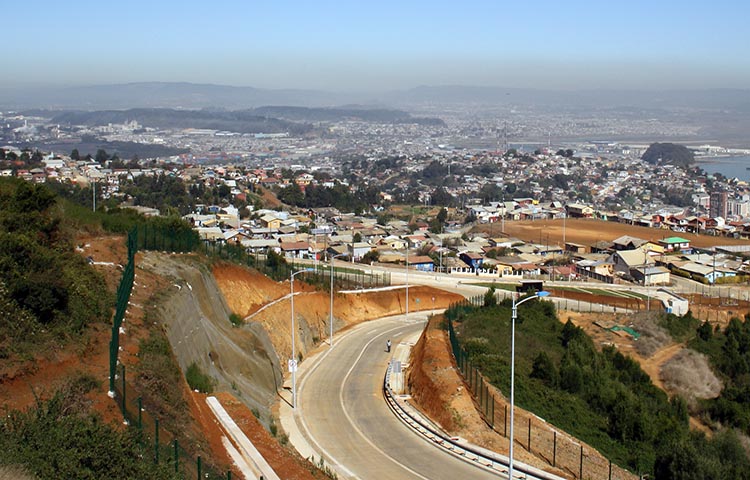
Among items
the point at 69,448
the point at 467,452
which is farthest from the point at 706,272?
the point at 69,448

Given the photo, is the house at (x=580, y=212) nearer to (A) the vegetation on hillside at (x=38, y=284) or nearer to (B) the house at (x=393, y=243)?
(B) the house at (x=393, y=243)

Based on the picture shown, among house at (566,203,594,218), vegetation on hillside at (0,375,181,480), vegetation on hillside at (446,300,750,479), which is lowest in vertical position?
house at (566,203,594,218)

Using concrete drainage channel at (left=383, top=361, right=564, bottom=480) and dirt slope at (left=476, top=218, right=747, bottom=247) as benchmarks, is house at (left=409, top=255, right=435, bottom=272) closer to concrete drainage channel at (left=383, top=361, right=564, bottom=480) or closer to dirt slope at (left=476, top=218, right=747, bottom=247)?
dirt slope at (left=476, top=218, right=747, bottom=247)

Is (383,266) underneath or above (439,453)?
underneath

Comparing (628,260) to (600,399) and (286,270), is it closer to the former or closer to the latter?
(286,270)

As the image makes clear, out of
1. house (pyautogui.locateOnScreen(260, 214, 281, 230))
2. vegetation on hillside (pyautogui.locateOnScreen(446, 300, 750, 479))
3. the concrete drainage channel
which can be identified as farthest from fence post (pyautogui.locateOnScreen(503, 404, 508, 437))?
house (pyautogui.locateOnScreen(260, 214, 281, 230))

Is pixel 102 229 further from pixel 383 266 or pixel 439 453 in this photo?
pixel 383 266

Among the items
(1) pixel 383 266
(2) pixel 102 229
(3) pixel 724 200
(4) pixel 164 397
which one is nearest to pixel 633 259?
(1) pixel 383 266
